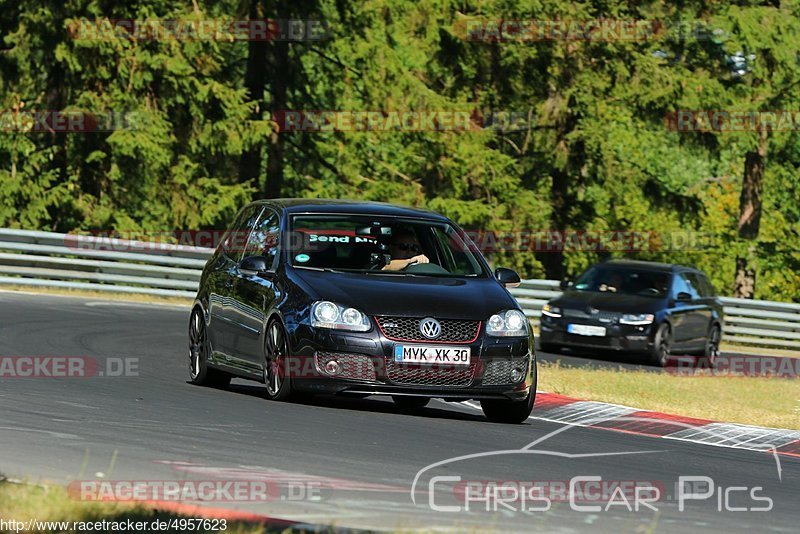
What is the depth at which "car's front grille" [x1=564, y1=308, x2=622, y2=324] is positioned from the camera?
2498 cm

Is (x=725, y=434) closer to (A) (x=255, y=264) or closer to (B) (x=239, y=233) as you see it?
(A) (x=255, y=264)

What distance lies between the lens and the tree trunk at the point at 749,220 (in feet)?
149

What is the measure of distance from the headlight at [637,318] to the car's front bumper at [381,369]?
1306 centimetres

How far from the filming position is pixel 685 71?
41844 millimetres

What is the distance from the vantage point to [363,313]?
39.0 feet

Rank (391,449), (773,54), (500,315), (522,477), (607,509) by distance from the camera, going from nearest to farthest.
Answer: (607,509) → (522,477) → (391,449) → (500,315) → (773,54)

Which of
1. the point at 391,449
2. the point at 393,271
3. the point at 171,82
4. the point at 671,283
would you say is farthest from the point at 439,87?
the point at 391,449

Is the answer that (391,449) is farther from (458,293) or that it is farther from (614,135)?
(614,135)

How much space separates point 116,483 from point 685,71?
35.7 m
